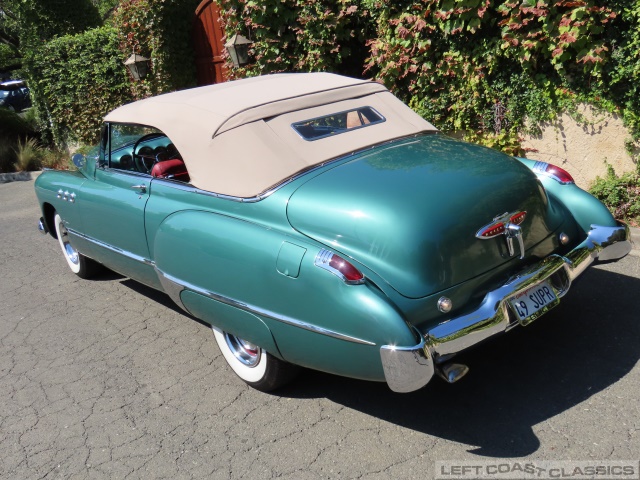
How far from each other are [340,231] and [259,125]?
102 cm

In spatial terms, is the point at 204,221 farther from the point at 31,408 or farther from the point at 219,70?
the point at 219,70

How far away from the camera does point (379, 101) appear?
14.0 ft

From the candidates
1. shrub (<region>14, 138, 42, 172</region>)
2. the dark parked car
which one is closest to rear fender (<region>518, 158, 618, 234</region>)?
shrub (<region>14, 138, 42, 172</region>)

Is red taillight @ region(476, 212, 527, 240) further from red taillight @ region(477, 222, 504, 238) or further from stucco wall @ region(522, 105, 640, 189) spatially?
stucco wall @ region(522, 105, 640, 189)

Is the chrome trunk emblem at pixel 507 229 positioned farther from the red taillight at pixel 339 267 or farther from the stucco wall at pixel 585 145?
the stucco wall at pixel 585 145

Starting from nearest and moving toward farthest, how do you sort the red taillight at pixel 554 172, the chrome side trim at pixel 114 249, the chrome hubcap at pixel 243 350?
the chrome hubcap at pixel 243 350 < the red taillight at pixel 554 172 < the chrome side trim at pixel 114 249

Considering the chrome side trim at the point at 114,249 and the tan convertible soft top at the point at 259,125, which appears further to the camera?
the chrome side trim at the point at 114,249

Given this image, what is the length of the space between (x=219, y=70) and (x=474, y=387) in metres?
8.64

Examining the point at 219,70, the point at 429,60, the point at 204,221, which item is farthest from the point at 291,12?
the point at 204,221

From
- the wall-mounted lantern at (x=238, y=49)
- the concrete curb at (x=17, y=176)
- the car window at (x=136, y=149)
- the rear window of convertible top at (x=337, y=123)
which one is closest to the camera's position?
the rear window of convertible top at (x=337, y=123)

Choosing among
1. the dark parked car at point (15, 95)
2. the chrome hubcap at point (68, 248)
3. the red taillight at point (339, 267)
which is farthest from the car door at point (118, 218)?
the dark parked car at point (15, 95)

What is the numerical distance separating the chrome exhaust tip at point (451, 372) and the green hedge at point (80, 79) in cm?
1005

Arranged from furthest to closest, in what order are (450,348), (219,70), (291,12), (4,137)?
(4,137) < (219,70) < (291,12) < (450,348)

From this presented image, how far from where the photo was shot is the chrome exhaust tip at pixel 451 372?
2.88m
